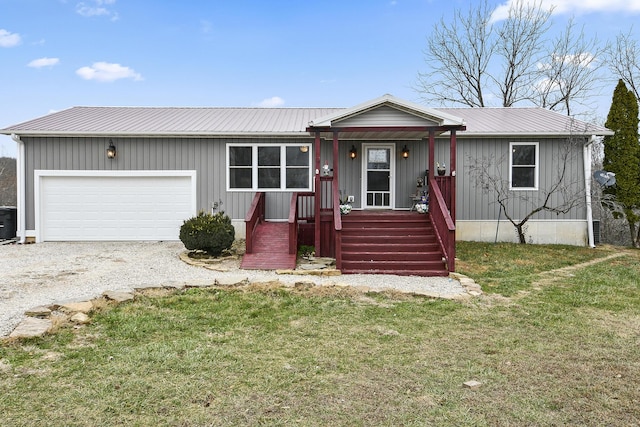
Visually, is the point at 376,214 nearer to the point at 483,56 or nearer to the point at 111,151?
the point at 111,151

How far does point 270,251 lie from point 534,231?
7.55m

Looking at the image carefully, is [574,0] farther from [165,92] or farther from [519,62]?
[165,92]

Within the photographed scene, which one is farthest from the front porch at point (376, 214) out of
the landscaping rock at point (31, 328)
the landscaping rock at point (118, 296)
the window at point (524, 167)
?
the landscaping rock at point (31, 328)

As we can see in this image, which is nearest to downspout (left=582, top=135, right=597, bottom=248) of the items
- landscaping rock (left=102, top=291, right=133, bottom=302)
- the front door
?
the front door

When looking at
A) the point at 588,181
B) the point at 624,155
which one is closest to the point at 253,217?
the point at 588,181

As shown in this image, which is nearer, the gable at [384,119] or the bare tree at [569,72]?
the gable at [384,119]

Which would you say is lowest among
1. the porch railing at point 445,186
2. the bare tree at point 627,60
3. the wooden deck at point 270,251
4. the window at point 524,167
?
the wooden deck at point 270,251

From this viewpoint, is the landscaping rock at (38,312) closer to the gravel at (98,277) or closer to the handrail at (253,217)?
the gravel at (98,277)

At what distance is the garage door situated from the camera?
1155cm

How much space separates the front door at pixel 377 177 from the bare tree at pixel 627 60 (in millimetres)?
12839

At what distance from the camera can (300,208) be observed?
11.4 m

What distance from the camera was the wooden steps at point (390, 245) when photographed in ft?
27.1

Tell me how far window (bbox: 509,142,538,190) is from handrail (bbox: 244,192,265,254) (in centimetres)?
690

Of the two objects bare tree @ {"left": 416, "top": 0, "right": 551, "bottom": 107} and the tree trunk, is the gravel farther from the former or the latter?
bare tree @ {"left": 416, "top": 0, "right": 551, "bottom": 107}
